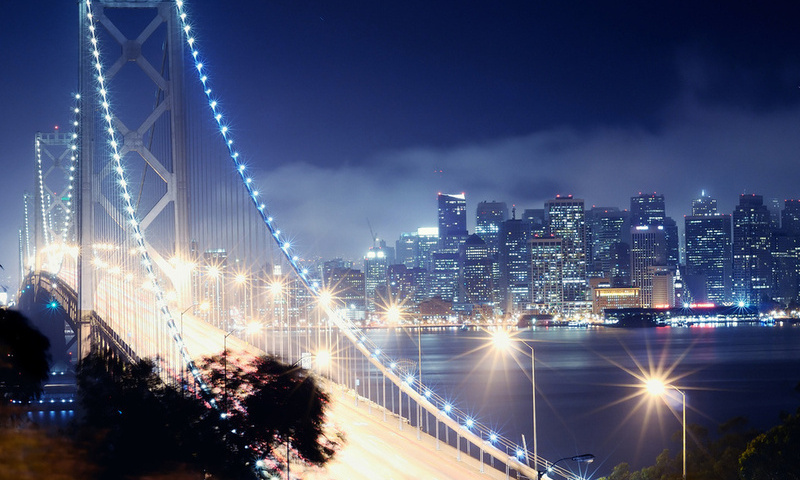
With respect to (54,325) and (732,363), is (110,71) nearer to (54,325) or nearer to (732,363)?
(54,325)

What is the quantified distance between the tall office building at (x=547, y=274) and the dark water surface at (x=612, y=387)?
205 ft

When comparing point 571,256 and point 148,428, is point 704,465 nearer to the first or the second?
point 148,428

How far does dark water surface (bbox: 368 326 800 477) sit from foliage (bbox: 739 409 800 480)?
12139 mm

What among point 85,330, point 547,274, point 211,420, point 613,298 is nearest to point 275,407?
point 211,420

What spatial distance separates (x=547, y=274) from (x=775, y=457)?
15068 centimetres

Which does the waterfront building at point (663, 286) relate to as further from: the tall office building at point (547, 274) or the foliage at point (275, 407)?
the foliage at point (275, 407)

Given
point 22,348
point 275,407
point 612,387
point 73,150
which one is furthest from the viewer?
point 612,387

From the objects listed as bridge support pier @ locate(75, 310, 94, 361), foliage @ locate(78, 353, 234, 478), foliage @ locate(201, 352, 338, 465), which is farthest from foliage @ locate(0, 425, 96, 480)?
bridge support pier @ locate(75, 310, 94, 361)

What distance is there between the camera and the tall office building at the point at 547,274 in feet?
523

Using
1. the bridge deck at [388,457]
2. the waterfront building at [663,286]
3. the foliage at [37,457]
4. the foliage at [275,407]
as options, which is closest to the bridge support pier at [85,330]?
the bridge deck at [388,457]

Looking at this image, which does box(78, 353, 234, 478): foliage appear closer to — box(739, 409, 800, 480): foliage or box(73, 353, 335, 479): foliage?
box(73, 353, 335, 479): foliage

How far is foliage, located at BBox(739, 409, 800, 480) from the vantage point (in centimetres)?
1536

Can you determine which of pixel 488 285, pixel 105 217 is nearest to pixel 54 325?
pixel 105 217

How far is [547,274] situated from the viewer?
541ft
